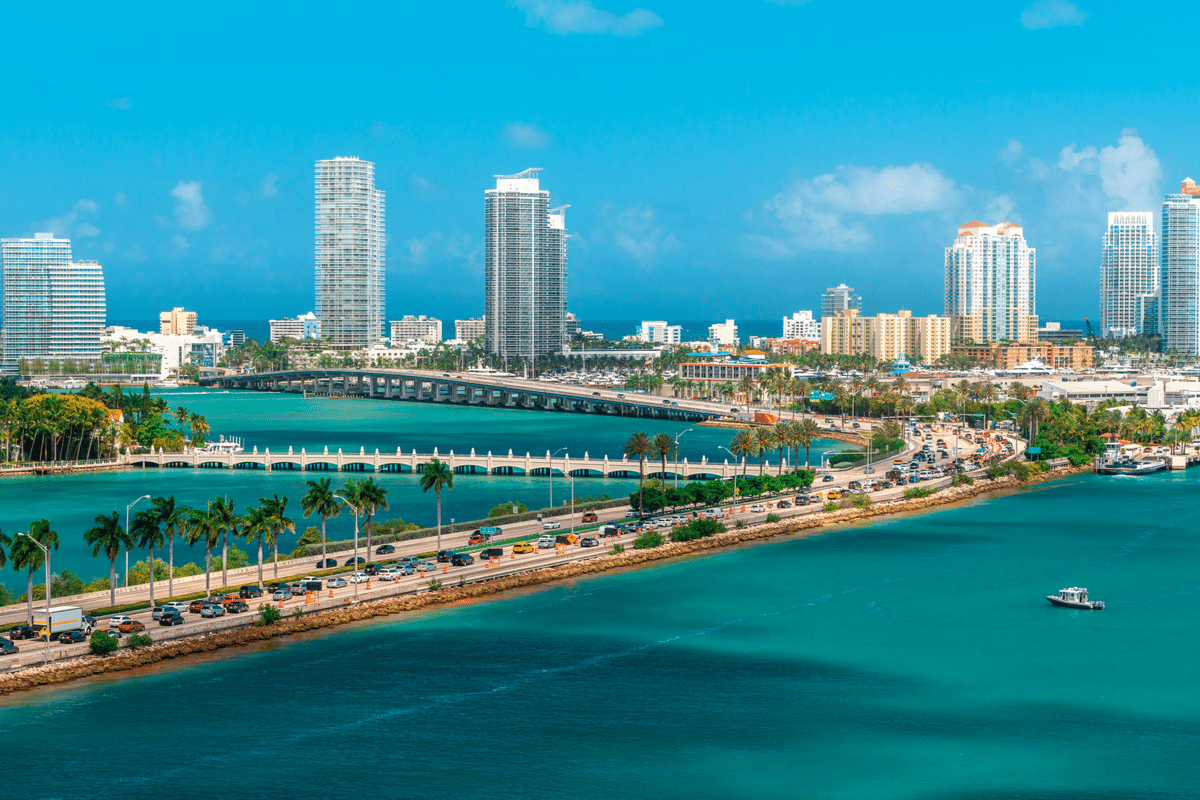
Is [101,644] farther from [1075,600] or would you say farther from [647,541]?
[1075,600]

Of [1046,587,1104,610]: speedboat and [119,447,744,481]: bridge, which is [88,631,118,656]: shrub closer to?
[1046,587,1104,610]: speedboat

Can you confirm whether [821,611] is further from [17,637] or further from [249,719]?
[17,637]

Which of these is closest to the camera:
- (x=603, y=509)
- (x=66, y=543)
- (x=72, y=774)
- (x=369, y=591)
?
(x=72, y=774)

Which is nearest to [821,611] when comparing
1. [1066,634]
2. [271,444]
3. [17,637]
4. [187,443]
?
[1066,634]

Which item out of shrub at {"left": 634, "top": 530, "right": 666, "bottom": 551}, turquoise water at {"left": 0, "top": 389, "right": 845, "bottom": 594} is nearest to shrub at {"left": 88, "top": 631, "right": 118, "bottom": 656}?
turquoise water at {"left": 0, "top": 389, "right": 845, "bottom": 594}

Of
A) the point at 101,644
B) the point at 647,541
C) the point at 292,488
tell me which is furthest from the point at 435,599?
the point at 292,488

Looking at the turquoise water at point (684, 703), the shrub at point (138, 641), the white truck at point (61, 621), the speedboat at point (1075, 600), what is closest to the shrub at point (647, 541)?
the turquoise water at point (684, 703)
